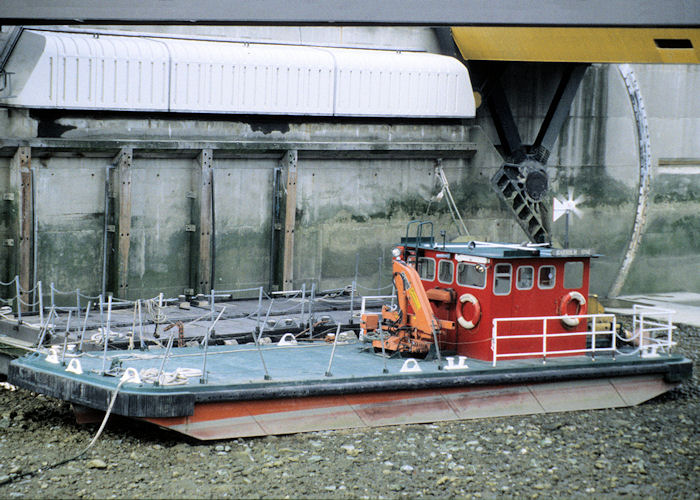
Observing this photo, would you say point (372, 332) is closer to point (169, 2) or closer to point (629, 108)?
point (169, 2)

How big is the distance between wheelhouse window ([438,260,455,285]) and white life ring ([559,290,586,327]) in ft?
4.57

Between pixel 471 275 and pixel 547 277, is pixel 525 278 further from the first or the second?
pixel 471 275

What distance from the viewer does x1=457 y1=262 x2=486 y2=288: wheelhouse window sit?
12.4 metres

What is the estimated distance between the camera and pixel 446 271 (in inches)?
505

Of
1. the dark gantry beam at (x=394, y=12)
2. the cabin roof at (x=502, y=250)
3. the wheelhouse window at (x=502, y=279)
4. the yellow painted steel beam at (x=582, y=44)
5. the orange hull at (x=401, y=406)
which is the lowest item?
the orange hull at (x=401, y=406)

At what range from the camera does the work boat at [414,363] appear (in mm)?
11062

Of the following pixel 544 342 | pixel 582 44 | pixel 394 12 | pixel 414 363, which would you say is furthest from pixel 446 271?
pixel 582 44

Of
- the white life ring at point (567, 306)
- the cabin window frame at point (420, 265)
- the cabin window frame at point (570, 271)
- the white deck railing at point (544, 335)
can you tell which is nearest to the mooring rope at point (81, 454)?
the cabin window frame at point (420, 265)

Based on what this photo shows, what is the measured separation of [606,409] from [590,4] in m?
5.04

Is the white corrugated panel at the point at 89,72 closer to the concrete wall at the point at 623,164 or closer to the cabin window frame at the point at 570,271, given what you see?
the concrete wall at the point at 623,164

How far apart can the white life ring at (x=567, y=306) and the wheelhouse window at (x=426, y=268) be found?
162cm

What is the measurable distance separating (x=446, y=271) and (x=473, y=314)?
27.3 inches

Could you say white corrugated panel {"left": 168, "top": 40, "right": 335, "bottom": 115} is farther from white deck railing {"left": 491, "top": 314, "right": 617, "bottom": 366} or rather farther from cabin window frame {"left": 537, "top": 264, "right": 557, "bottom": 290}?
white deck railing {"left": 491, "top": 314, "right": 617, "bottom": 366}

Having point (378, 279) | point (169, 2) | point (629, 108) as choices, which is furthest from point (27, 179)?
point (629, 108)
